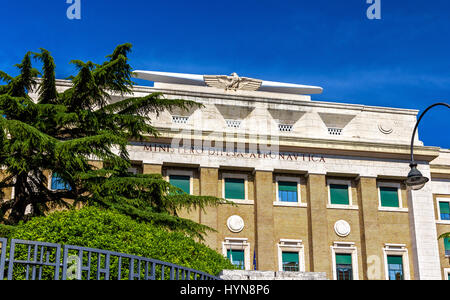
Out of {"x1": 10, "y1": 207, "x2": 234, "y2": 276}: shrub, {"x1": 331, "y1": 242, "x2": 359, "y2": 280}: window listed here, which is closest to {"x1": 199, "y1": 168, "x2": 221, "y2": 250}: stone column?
{"x1": 331, "y1": 242, "x2": 359, "y2": 280}: window

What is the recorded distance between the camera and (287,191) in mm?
28641

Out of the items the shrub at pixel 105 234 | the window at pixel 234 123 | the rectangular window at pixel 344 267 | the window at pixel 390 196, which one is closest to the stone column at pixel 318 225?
the rectangular window at pixel 344 267

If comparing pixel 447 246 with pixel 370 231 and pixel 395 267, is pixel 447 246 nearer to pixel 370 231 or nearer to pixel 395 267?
pixel 395 267

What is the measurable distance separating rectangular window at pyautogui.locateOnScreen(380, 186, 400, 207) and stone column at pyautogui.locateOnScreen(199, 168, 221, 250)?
317 inches

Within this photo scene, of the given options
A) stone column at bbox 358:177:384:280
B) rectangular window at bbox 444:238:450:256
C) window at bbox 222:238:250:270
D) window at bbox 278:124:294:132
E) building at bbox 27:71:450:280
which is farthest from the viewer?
rectangular window at bbox 444:238:450:256

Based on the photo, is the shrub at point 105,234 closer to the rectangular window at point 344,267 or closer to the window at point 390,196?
the rectangular window at point 344,267

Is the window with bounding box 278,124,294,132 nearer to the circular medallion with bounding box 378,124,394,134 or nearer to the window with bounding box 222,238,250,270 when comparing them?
the circular medallion with bounding box 378,124,394,134

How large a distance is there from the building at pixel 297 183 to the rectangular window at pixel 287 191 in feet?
0.16

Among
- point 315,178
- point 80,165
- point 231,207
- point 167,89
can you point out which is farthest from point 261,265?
point 80,165

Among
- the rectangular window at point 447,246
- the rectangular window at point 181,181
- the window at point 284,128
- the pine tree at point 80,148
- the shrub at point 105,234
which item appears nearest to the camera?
the shrub at point 105,234

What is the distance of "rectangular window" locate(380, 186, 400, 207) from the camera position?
2928cm

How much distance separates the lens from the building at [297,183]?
1075 inches

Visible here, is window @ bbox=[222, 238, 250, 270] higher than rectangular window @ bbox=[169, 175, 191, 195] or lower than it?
lower

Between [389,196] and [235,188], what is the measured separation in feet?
24.5
